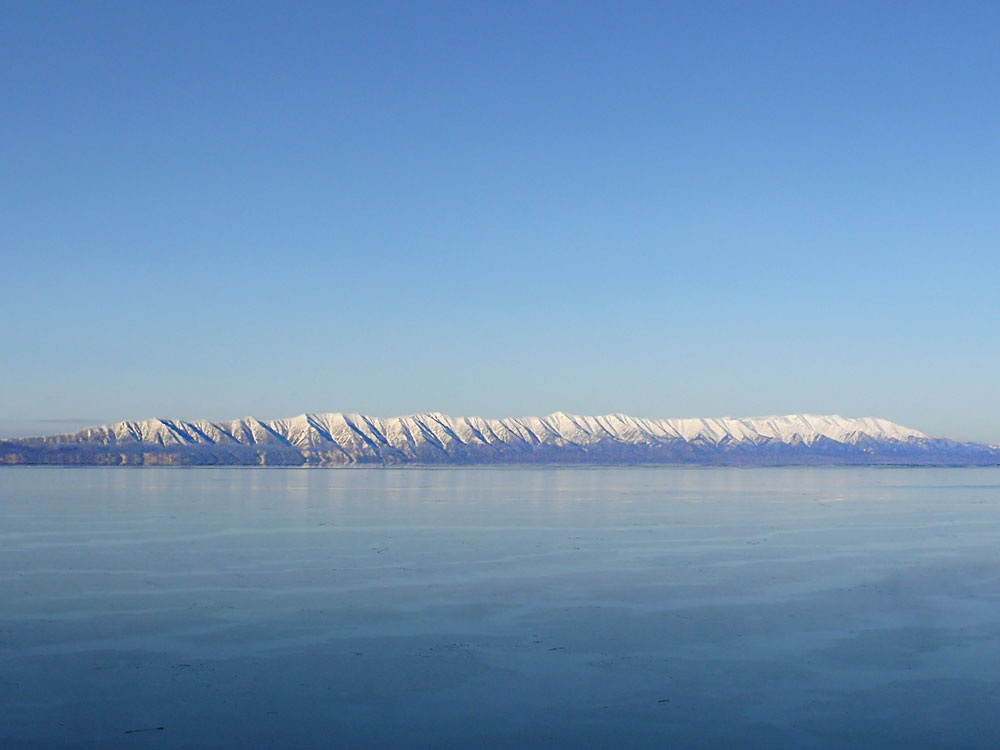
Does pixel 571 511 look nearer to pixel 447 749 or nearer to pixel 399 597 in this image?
pixel 399 597

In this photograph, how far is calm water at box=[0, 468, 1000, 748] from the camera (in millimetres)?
9023

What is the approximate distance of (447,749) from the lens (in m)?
8.36

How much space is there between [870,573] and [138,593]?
503 inches

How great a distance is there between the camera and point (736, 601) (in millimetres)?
15289

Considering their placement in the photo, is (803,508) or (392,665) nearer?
(392,665)

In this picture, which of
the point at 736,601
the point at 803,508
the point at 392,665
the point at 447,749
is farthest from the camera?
the point at 803,508

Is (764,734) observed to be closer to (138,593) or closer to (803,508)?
(138,593)

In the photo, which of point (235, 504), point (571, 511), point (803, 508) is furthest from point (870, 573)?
point (235, 504)

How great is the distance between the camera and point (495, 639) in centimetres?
1251

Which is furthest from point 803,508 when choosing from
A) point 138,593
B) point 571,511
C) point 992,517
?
point 138,593

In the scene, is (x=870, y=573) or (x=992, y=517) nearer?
(x=870, y=573)

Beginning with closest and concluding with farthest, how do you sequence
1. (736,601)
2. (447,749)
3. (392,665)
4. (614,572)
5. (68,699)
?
(447,749), (68,699), (392,665), (736,601), (614,572)

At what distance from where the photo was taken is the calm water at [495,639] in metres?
9.02

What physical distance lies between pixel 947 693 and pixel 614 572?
864cm
